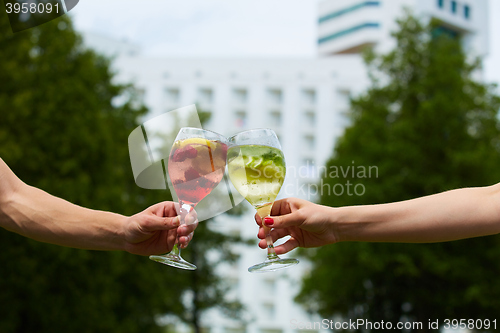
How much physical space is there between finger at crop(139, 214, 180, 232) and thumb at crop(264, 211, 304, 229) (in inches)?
16.6

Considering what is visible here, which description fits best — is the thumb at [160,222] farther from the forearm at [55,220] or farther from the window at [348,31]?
the window at [348,31]

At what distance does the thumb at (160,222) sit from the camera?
246 centimetres

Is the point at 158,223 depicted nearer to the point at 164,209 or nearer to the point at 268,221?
the point at 164,209

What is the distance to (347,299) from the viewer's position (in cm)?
2086

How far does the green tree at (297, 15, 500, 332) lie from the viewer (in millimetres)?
15992

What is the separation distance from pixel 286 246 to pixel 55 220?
1.21 metres

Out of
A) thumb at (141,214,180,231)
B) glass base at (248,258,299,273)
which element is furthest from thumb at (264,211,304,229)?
thumb at (141,214,180,231)

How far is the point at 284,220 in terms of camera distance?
2482 mm

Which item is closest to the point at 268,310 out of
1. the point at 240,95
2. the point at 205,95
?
the point at 240,95

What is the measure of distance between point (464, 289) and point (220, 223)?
1332cm

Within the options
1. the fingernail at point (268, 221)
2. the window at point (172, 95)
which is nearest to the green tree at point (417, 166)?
the fingernail at point (268, 221)

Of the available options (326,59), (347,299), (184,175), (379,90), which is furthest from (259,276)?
(184,175)

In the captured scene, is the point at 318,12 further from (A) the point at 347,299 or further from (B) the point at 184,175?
(B) the point at 184,175

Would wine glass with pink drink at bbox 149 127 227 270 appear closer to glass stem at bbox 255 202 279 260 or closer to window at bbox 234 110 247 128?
glass stem at bbox 255 202 279 260
